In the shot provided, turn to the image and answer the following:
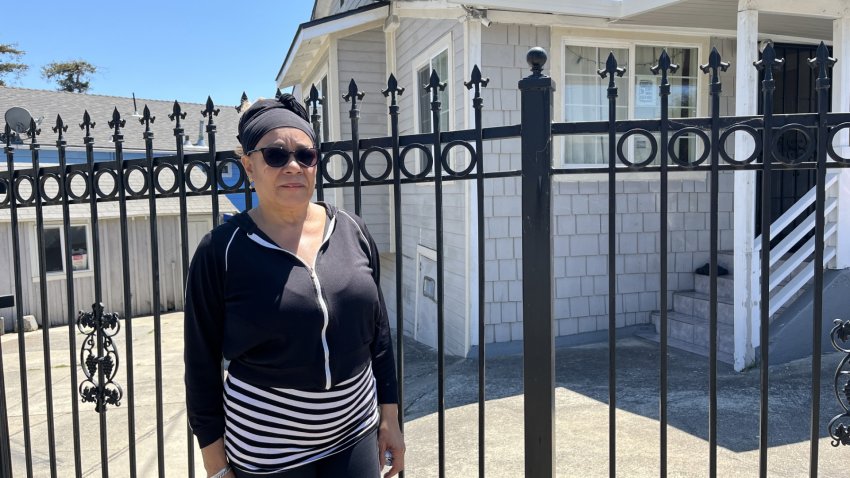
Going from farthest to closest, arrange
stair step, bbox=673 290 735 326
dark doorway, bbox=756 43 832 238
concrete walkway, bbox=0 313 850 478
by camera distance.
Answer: dark doorway, bbox=756 43 832 238 < stair step, bbox=673 290 735 326 < concrete walkway, bbox=0 313 850 478

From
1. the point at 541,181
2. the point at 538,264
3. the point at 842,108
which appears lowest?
the point at 538,264

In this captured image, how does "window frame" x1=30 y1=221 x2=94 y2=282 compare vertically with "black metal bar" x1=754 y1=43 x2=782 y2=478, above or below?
below

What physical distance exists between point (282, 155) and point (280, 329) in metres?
0.54

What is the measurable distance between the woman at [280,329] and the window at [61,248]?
15310mm

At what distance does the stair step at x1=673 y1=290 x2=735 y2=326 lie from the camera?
6602 millimetres

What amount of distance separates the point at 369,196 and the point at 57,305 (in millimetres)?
9618

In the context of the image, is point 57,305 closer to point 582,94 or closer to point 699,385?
point 582,94

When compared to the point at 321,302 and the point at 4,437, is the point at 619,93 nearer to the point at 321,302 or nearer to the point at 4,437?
the point at 321,302

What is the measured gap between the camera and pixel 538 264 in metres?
2.34

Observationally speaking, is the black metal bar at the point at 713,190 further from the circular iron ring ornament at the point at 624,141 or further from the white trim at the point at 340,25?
the white trim at the point at 340,25

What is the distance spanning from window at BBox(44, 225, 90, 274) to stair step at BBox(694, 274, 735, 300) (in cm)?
1400

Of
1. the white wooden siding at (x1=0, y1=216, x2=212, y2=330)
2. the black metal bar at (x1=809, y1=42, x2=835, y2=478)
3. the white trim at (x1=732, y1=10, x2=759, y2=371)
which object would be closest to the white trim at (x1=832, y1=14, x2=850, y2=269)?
the white trim at (x1=732, y1=10, x2=759, y2=371)

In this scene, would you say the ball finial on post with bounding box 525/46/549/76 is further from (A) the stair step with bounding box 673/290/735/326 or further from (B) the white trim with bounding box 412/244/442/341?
(B) the white trim with bounding box 412/244/442/341

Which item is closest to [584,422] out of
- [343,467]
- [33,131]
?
[343,467]
